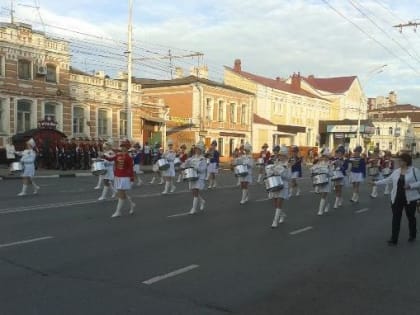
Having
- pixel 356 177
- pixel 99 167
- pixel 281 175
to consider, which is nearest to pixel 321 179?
pixel 281 175

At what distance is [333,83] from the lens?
8381cm

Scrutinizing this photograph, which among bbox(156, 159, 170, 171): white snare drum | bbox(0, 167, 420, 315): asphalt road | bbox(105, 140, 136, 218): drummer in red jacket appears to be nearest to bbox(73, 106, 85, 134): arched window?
bbox(156, 159, 170, 171): white snare drum

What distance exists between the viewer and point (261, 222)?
→ 12.3 m

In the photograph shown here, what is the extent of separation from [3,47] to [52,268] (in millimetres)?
26756

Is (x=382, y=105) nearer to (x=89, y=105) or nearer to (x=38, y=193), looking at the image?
(x=89, y=105)

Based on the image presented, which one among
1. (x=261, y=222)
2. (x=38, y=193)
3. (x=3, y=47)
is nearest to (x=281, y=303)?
(x=261, y=222)

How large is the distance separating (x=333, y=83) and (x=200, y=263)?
79.3 metres

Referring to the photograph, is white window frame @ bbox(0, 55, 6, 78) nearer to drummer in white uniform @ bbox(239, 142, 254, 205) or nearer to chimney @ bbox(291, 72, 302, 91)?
drummer in white uniform @ bbox(239, 142, 254, 205)

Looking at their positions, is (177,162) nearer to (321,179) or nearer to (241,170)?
(241,170)

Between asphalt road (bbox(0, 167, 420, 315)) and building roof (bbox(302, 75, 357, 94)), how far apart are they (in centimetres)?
6967

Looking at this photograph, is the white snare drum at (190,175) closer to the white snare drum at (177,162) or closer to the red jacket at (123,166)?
the red jacket at (123,166)

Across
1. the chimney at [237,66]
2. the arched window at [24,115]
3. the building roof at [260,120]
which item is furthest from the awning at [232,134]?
the arched window at [24,115]

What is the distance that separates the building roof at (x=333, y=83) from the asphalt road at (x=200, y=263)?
229 ft

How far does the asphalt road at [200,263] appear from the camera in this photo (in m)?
5.96
